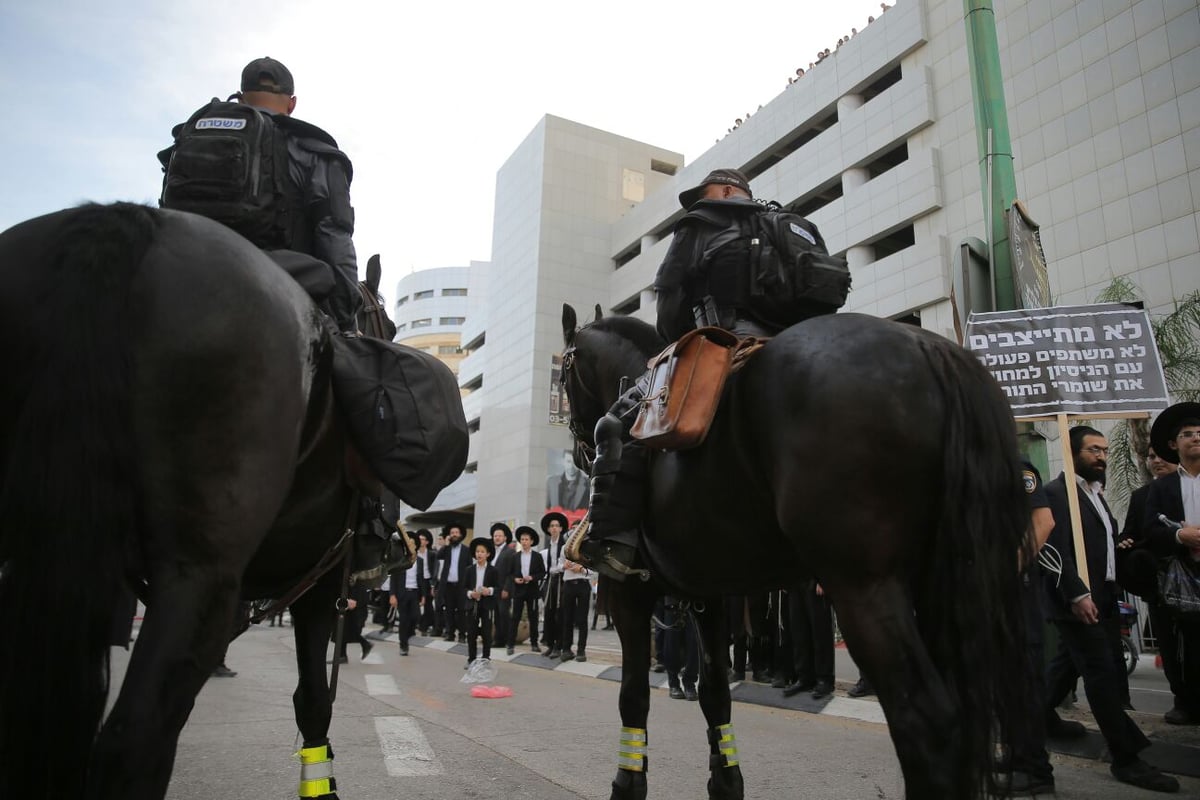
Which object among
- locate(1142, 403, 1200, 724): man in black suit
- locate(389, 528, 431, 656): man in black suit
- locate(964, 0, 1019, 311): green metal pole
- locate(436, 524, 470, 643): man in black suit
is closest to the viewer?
locate(1142, 403, 1200, 724): man in black suit

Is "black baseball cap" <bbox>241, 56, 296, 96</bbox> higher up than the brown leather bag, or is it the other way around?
"black baseball cap" <bbox>241, 56, 296, 96</bbox>

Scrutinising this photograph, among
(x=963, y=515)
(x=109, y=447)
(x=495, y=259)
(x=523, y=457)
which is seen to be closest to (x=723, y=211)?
(x=963, y=515)

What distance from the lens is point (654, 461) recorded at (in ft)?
12.1

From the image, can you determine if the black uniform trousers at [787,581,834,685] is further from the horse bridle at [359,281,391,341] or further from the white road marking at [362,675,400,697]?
the horse bridle at [359,281,391,341]

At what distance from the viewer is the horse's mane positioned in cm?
462

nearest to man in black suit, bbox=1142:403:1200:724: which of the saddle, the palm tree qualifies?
the saddle

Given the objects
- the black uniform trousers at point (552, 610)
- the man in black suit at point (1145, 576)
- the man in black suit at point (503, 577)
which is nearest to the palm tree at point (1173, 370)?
the man in black suit at point (1145, 576)

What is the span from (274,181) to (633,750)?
8.92 ft

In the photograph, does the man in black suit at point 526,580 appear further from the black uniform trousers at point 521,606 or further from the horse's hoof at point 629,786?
the horse's hoof at point 629,786

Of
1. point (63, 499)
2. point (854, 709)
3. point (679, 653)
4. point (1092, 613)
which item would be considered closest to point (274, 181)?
point (63, 499)

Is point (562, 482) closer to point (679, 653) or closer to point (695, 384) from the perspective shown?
point (679, 653)

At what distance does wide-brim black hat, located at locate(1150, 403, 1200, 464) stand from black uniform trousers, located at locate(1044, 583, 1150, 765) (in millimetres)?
1003

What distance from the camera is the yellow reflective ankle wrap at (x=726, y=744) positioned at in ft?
12.1

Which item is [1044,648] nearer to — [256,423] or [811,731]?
[811,731]
